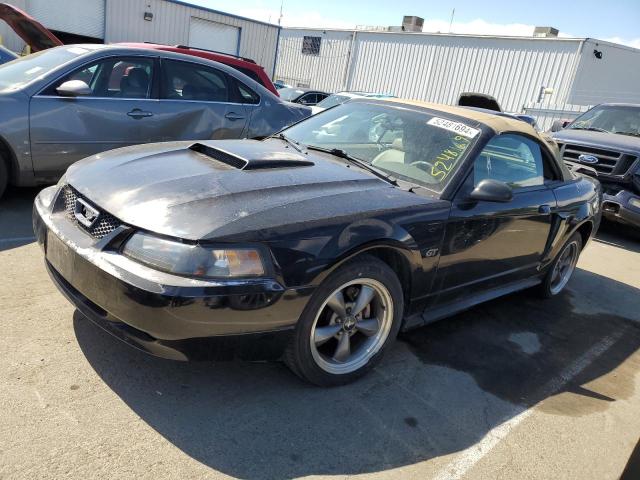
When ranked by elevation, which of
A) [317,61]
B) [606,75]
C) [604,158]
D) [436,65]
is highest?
[606,75]

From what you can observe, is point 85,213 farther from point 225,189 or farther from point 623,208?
point 623,208

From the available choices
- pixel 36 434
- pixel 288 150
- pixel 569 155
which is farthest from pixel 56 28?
pixel 36 434

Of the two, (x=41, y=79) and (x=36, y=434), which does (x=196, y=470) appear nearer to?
(x=36, y=434)

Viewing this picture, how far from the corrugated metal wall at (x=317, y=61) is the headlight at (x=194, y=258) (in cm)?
2725

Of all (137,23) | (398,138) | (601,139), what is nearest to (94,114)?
(398,138)

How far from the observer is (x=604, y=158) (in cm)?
798

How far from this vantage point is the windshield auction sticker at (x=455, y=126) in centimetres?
360

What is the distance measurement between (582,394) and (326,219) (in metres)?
2.06

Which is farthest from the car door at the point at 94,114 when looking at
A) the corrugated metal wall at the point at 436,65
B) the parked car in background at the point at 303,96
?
the corrugated metal wall at the point at 436,65

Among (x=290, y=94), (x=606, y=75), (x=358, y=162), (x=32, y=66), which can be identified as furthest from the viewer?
(x=606, y=75)

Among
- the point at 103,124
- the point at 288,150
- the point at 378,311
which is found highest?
the point at 288,150

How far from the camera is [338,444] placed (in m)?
2.56

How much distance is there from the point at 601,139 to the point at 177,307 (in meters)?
8.00

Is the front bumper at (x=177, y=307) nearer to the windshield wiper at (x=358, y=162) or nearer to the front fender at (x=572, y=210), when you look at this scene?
the windshield wiper at (x=358, y=162)
